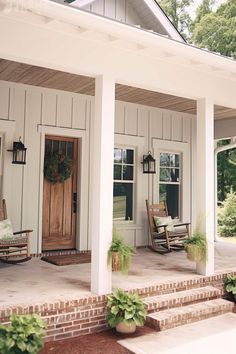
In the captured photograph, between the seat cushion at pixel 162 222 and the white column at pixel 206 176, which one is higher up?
the white column at pixel 206 176

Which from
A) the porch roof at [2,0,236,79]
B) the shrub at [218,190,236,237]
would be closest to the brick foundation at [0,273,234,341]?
the porch roof at [2,0,236,79]

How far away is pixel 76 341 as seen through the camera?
3.62 metres

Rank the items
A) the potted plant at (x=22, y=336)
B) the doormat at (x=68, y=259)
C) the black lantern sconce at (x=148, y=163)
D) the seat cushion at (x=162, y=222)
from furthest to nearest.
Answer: the black lantern sconce at (x=148, y=163), the seat cushion at (x=162, y=222), the doormat at (x=68, y=259), the potted plant at (x=22, y=336)

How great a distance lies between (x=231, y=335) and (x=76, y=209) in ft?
11.8

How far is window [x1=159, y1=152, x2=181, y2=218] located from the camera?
308 inches

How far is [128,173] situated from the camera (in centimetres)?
738

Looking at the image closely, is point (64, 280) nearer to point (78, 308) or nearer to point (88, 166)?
point (78, 308)

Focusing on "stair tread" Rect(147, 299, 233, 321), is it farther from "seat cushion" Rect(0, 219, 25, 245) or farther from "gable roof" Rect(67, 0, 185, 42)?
"gable roof" Rect(67, 0, 185, 42)

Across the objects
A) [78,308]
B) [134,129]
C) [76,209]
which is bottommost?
[78,308]

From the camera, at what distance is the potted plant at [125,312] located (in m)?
3.71

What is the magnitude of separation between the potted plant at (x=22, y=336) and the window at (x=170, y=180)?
16.4 ft

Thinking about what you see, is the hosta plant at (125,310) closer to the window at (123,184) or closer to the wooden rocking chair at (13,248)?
the wooden rocking chair at (13,248)

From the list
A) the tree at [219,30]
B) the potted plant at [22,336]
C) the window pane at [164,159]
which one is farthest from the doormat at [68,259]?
the tree at [219,30]

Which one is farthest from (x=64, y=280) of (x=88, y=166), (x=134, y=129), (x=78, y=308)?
(x=134, y=129)
